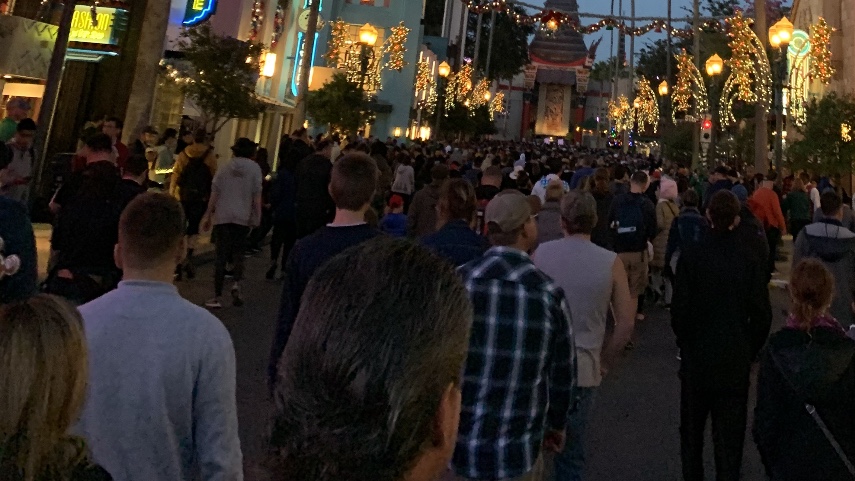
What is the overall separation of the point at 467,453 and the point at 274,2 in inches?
1097

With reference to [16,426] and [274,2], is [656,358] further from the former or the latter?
[274,2]

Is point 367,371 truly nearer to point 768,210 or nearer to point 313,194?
point 313,194

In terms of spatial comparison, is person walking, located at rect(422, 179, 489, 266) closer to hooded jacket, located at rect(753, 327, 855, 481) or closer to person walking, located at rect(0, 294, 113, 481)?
hooded jacket, located at rect(753, 327, 855, 481)

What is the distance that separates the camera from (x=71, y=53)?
19016 millimetres

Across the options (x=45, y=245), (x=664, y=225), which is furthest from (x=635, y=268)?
(x=45, y=245)

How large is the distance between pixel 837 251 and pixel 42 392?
8116mm

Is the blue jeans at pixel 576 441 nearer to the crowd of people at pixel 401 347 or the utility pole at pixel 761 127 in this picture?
the crowd of people at pixel 401 347

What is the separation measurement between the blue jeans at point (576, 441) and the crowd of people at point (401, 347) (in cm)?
1

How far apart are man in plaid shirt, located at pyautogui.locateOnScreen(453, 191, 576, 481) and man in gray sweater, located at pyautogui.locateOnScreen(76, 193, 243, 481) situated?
0.97 metres

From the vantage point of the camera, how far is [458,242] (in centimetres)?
463

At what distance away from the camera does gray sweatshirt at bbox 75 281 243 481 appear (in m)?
2.93

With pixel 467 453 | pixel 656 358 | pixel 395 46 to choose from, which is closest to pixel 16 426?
pixel 467 453

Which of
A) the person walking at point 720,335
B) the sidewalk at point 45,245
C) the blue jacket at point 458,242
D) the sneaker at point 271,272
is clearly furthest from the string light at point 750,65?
the blue jacket at point 458,242

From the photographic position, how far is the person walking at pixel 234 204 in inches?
420
